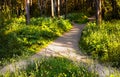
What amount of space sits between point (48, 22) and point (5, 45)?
9.77 meters

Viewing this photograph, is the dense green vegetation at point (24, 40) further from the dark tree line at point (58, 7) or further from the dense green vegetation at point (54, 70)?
the dark tree line at point (58, 7)

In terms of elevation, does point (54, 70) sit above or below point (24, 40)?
above

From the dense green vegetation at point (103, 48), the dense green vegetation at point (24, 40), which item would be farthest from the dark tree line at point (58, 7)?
the dense green vegetation at point (103, 48)

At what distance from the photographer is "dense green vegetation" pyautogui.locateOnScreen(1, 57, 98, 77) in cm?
992

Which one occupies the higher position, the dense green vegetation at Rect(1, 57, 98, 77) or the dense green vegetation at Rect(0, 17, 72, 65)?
the dense green vegetation at Rect(1, 57, 98, 77)

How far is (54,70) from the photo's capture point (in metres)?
10.8

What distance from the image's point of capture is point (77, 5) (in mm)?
51000

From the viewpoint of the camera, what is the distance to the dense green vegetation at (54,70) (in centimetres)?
Result: 992

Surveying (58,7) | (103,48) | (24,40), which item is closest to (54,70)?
(103,48)

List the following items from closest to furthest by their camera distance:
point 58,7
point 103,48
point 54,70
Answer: point 54,70 < point 103,48 < point 58,7

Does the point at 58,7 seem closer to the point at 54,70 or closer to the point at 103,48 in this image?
the point at 103,48

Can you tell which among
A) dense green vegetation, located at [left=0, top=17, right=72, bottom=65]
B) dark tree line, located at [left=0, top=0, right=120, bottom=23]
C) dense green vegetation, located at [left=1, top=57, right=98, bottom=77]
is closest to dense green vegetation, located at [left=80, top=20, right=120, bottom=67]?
dense green vegetation, located at [left=1, top=57, right=98, bottom=77]

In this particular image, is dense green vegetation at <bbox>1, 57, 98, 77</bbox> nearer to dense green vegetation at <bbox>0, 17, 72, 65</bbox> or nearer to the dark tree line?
dense green vegetation at <bbox>0, 17, 72, 65</bbox>

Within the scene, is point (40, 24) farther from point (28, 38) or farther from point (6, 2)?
point (6, 2)
